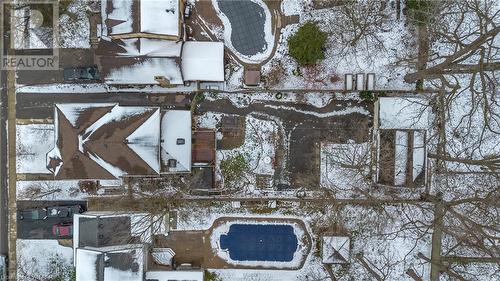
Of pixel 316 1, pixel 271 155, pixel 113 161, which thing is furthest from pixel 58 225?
pixel 316 1

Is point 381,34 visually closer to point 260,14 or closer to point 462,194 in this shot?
point 260,14

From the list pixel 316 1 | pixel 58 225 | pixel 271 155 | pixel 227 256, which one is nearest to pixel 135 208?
pixel 58 225

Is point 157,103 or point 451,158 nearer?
point 451,158

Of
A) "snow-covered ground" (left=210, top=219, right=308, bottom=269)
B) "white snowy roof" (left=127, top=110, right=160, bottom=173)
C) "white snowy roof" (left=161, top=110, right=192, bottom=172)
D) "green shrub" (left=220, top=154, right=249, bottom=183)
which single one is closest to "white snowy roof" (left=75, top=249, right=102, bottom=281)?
"white snowy roof" (left=127, top=110, right=160, bottom=173)

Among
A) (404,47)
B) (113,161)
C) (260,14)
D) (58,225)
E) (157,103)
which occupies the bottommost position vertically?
(58,225)

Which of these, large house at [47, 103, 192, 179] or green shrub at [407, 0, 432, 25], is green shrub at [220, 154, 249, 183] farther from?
green shrub at [407, 0, 432, 25]

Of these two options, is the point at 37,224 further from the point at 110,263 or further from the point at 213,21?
the point at 213,21

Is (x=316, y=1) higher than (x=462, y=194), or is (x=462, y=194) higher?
(x=316, y=1)
